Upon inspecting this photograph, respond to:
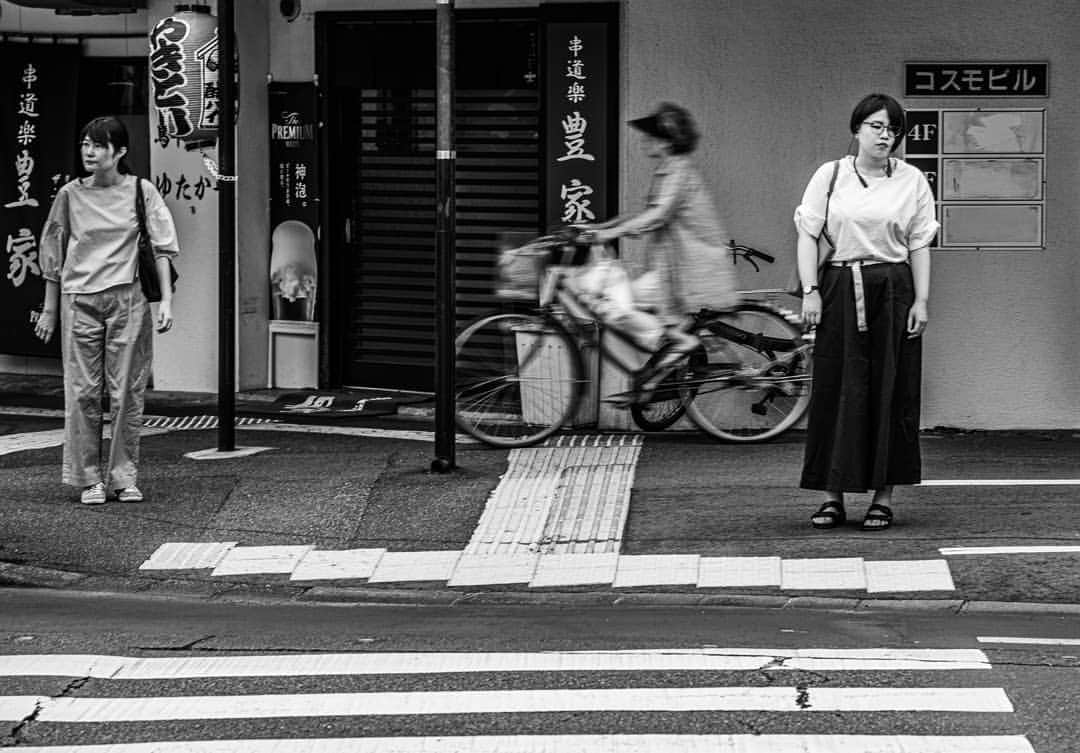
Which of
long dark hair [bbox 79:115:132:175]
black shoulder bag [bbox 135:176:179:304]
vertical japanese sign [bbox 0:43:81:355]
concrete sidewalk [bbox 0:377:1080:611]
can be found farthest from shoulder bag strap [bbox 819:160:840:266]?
vertical japanese sign [bbox 0:43:81:355]

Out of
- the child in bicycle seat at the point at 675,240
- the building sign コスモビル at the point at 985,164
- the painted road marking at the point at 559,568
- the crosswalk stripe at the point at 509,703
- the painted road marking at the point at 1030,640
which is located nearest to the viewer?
the crosswalk stripe at the point at 509,703

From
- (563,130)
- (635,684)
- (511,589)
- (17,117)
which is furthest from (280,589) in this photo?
(17,117)

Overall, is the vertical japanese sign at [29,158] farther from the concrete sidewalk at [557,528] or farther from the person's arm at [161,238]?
the person's arm at [161,238]

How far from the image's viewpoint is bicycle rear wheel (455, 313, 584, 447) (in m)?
11.3

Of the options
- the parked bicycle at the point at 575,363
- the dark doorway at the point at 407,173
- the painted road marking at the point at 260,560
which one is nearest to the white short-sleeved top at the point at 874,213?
the parked bicycle at the point at 575,363

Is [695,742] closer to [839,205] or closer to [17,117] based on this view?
[839,205]

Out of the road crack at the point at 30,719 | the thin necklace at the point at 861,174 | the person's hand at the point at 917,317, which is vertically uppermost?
the thin necklace at the point at 861,174

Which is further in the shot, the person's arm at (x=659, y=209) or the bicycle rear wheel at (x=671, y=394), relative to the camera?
the bicycle rear wheel at (x=671, y=394)

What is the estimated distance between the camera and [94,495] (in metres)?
9.90

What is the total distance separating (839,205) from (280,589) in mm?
3088

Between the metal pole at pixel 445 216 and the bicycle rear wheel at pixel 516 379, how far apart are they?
1.03m

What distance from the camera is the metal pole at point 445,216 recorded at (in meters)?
10.2

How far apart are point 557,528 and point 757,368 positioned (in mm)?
2639

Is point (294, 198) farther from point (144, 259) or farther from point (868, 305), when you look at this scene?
point (868, 305)
